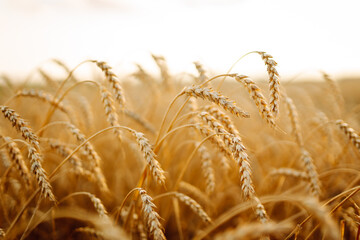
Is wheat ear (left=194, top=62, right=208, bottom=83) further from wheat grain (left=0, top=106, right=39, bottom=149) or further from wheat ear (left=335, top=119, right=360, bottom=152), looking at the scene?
wheat grain (left=0, top=106, right=39, bottom=149)

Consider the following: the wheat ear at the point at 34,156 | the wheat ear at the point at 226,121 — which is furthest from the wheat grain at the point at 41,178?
the wheat ear at the point at 226,121

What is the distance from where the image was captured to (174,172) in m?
2.95

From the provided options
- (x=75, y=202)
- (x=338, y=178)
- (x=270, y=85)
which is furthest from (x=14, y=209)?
(x=338, y=178)

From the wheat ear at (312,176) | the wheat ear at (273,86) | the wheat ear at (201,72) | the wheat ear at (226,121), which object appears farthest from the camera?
the wheat ear at (201,72)

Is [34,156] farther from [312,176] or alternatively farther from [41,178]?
[312,176]

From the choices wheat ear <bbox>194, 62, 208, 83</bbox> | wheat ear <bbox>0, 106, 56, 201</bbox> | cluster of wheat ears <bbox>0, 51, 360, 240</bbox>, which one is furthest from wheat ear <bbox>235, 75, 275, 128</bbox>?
wheat ear <bbox>0, 106, 56, 201</bbox>

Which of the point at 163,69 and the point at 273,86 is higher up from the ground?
the point at 163,69

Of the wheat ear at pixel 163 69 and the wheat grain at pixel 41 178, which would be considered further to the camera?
the wheat ear at pixel 163 69

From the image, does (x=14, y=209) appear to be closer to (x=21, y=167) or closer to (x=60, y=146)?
(x=60, y=146)

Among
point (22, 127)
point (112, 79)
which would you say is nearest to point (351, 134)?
point (112, 79)

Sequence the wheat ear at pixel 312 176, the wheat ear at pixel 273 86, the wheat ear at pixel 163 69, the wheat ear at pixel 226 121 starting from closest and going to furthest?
the wheat ear at pixel 273 86 → the wheat ear at pixel 226 121 → the wheat ear at pixel 312 176 → the wheat ear at pixel 163 69

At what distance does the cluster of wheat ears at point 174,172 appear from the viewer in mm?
1204

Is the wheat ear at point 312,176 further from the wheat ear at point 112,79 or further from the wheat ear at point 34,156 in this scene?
the wheat ear at point 34,156

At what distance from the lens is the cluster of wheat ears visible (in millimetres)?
1204
